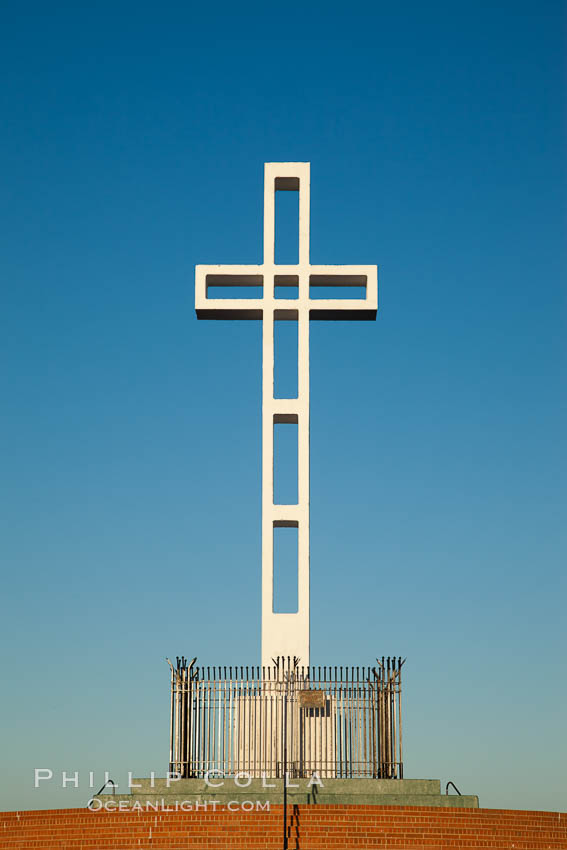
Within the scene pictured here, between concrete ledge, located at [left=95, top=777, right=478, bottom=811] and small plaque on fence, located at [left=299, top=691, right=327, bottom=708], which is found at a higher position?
small plaque on fence, located at [left=299, top=691, right=327, bottom=708]

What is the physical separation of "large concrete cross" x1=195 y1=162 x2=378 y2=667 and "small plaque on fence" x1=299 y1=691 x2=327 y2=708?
102 inches

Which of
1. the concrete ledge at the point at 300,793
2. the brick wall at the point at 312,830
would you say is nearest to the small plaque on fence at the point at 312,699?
the concrete ledge at the point at 300,793

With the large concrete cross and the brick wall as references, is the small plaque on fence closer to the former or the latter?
the brick wall

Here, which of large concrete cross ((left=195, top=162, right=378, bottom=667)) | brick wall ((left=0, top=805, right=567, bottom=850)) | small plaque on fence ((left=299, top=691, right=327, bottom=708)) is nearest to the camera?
brick wall ((left=0, top=805, right=567, bottom=850))

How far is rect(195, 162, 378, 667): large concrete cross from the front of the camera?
1953 centimetres

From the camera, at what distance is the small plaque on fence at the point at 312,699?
1694 cm

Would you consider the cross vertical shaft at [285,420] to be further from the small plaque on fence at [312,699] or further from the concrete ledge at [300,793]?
the concrete ledge at [300,793]

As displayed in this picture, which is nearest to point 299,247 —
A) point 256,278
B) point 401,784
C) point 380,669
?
point 256,278

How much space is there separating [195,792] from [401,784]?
281cm

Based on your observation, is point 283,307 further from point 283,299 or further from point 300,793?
point 300,793

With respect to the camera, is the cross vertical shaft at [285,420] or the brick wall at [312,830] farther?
the cross vertical shaft at [285,420]

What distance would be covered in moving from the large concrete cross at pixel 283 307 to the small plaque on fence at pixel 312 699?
2.58m

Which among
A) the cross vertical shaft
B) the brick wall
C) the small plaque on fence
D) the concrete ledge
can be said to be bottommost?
the brick wall

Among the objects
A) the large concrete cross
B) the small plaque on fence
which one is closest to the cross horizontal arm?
the large concrete cross
